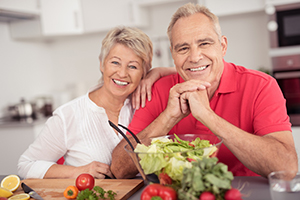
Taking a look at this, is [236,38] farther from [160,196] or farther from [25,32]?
[160,196]

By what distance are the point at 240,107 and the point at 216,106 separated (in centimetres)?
11

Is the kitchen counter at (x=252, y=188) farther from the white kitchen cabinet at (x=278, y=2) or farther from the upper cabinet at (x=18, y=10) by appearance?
the upper cabinet at (x=18, y=10)

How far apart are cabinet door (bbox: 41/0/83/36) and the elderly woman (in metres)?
2.06

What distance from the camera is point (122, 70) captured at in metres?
1.77

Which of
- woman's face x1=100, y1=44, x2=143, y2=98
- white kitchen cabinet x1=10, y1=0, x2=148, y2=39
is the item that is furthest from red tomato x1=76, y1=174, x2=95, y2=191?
white kitchen cabinet x1=10, y1=0, x2=148, y2=39

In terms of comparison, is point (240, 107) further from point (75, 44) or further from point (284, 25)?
point (75, 44)

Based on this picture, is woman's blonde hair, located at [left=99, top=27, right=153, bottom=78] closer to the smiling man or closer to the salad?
the smiling man

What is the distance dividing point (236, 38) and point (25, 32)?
2.36 metres

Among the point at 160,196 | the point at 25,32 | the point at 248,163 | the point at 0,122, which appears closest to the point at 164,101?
the point at 248,163

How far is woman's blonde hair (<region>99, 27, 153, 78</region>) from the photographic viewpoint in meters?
1.76

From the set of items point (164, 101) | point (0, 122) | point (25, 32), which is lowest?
point (0, 122)

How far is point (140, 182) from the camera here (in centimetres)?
131

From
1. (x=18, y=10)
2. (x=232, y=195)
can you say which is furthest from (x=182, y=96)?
(x=18, y=10)

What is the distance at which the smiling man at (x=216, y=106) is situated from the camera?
4.16 feet
